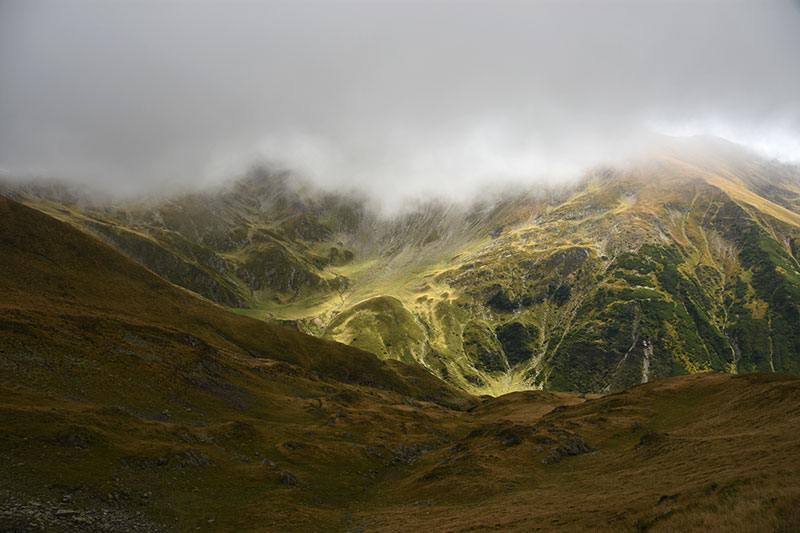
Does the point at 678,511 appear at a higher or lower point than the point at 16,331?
lower

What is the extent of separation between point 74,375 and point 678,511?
88228 mm

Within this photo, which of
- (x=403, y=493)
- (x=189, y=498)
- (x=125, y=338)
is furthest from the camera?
(x=125, y=338)

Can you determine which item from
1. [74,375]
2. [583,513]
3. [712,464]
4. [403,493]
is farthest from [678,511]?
[74,375]

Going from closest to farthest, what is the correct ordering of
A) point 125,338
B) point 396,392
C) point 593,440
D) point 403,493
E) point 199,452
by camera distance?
point 199,452, point 403,493, point 593,440, point 125,338, point 396,392

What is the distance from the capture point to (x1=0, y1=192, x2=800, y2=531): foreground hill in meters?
35.6

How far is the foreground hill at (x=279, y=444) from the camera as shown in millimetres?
35562

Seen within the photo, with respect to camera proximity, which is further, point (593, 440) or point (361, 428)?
point (361, 428)

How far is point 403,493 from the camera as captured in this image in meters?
64.4

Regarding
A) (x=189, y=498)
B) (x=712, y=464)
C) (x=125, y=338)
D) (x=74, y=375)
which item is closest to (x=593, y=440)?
(x=712, y=464)

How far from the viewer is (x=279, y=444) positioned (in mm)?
77312

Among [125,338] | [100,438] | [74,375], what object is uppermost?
[125,338]

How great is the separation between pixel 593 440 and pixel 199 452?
70871 millimetres

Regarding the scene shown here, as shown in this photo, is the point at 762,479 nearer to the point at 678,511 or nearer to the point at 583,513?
the point at 678,511

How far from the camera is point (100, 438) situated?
5019 centimetres
